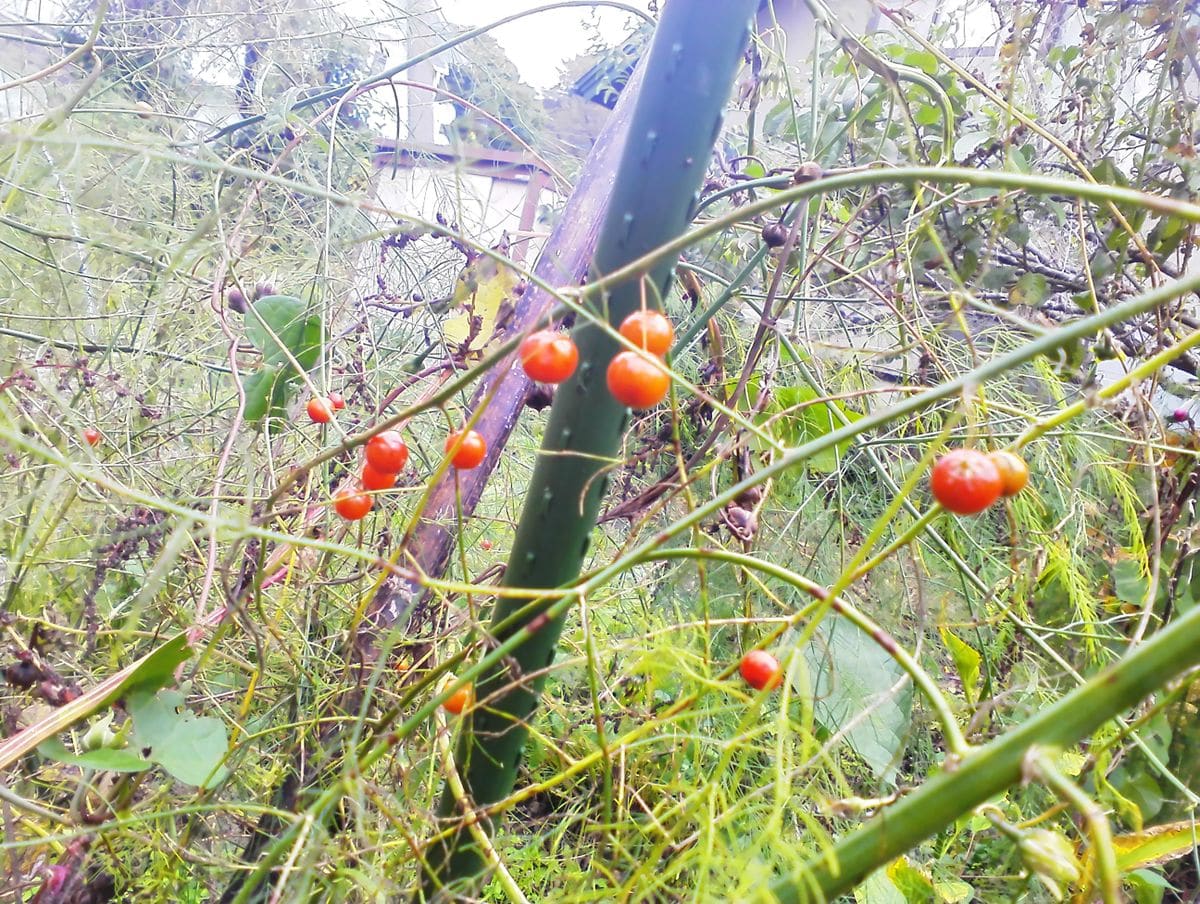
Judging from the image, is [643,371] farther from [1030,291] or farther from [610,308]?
[1030,291]

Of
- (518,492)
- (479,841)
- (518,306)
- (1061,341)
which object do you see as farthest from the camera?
(518,492)

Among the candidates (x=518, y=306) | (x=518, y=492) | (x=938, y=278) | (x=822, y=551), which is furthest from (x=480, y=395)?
(x=938, y=278)

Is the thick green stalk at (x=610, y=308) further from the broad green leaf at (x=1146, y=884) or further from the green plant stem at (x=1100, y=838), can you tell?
the broad green leaf at (x=1146, y=884)

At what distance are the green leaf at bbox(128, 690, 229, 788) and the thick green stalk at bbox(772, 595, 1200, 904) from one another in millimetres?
356

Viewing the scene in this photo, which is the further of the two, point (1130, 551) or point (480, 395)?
point (1130, 551)

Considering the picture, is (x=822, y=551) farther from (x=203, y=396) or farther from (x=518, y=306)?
(x=203, y=396)

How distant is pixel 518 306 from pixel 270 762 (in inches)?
19.7

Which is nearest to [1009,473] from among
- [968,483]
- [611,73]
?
[968,483]

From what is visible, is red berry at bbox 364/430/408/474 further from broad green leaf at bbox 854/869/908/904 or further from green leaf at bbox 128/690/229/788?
broad green leaf at bbox 854/869/908/904

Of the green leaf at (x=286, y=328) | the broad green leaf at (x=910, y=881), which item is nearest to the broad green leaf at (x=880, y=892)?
the broad green leaf at (x=910, y=881)

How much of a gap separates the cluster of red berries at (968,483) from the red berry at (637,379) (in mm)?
99

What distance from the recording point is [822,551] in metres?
0.91

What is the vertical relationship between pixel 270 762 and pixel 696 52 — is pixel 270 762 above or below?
below

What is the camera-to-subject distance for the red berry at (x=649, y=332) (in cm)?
28
